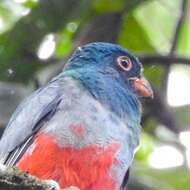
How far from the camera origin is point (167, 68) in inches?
325

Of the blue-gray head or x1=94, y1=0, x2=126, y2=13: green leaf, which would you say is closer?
the blue-gray head

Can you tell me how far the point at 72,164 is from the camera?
576cm

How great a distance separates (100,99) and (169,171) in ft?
4.22

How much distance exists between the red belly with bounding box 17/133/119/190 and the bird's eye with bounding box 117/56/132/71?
4.06 ft

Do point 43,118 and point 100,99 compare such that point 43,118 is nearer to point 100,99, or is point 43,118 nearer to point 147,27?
point 100,99

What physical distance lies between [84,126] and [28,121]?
51 cm

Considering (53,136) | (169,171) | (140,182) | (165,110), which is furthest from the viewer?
(165,110)

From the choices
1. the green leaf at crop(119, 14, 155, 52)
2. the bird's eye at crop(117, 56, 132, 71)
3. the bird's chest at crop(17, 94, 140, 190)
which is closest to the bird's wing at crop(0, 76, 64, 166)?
the bird's chest at crop(17, 94, 140, 190)

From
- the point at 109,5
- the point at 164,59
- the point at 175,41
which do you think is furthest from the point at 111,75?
the point at 109,5

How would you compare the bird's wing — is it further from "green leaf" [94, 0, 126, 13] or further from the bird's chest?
"green leaf" [94, 0, 126, 13]

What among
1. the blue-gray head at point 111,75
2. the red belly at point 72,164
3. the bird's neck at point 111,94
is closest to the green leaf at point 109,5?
the blue-gray head at point 111,75

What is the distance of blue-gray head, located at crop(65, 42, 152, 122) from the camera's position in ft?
21.2

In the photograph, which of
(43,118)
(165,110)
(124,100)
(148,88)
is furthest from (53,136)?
(165,110)

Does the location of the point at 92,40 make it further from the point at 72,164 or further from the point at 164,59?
the point at 72,164
